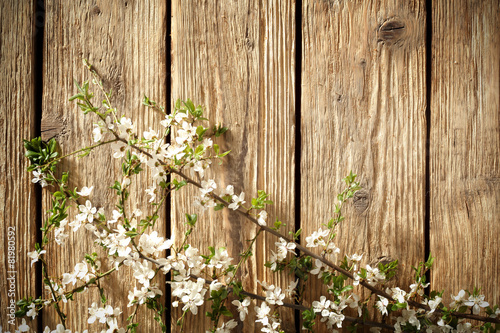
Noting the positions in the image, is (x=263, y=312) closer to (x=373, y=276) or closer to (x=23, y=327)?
(x=373, y=276)

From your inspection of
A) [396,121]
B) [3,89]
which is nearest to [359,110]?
[396,121]

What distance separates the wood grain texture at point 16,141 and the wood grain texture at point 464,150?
0.80 m

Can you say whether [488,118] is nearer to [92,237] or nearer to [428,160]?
[428,160]

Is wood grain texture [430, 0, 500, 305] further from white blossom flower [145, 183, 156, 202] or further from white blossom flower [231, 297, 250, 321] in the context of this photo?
white blossom flower [145, 183, 156, 202]

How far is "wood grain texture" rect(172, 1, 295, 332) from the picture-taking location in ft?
2.27

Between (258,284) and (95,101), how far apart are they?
19.1 inches

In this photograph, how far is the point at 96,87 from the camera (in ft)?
2.31

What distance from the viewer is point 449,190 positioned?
0.69m

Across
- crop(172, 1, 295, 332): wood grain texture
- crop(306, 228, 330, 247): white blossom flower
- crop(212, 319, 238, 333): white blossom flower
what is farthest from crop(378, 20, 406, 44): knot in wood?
crop(212, 319, 238, 333): white blossom flower

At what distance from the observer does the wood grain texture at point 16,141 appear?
0.71 meters

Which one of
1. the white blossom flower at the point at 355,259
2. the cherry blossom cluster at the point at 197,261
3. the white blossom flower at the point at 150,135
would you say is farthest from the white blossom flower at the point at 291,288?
the white blossom flower at the point at 150,135

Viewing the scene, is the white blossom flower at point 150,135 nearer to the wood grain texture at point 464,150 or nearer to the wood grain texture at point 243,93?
the wood grain texture at point 243,93

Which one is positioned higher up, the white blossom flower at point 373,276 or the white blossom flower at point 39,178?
the white blossom flower at point 39,178

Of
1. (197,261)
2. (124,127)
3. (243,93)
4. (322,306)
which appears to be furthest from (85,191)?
(322,306)
